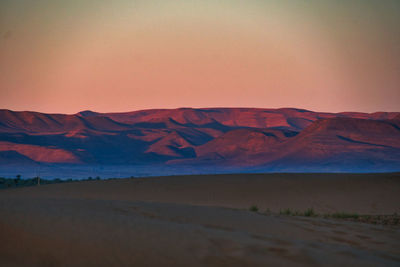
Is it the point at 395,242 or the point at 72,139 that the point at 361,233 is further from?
the point at 72,139

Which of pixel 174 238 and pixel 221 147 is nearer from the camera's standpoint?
pixel 174 238

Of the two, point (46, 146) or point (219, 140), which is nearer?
point (46, 146)

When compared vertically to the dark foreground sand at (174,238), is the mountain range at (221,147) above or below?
above

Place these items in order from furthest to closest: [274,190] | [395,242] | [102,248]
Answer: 1. [274,190]
2. [395,242]
3. [102,248]

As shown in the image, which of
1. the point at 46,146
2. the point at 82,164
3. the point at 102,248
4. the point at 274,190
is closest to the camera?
the point at 102,248

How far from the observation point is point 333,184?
101ft

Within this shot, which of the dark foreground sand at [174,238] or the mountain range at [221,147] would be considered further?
the mountain range at [221,147]

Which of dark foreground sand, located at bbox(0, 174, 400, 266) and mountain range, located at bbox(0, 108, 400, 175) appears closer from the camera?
dark foreground sand, located at bbox(0, 174, 400, 266)

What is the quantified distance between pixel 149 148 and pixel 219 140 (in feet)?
60.5

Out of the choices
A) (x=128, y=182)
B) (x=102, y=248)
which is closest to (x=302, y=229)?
(x=102, y=248)

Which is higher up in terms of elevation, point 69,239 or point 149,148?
point 149,148

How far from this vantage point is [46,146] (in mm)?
151375

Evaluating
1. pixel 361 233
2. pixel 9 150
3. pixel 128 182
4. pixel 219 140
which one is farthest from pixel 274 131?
pixel 361 233

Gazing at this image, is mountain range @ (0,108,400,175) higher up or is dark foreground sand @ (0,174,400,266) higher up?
mountain range @ (0,108,400,175)
